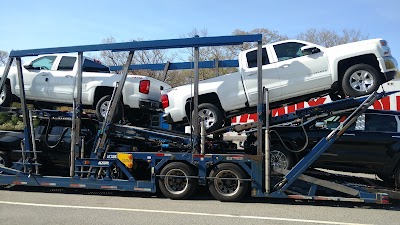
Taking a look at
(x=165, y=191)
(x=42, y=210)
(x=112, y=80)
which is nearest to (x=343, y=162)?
(x=165, y=191)

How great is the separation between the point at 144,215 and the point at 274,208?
8.09 feet

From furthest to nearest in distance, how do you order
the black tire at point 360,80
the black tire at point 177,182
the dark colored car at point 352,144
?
the dark colored car at point 352,144, the black tire at point 177,182, the black tire at point 360,80

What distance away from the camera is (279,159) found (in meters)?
7.96

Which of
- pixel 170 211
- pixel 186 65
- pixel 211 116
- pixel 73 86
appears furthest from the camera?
pixel 186 65

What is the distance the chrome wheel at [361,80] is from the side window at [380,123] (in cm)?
86

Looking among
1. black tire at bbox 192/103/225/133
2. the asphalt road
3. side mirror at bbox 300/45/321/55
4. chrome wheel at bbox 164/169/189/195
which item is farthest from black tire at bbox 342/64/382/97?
chrome wheel at bbox 164/169/189/195

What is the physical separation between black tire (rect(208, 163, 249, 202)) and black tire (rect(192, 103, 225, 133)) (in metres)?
0.95

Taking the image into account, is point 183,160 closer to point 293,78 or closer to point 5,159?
point 293,78

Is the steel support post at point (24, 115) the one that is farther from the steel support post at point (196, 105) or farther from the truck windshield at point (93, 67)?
the steel support post at point (196, 105)

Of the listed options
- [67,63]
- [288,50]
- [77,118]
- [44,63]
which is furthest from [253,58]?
[44,63]

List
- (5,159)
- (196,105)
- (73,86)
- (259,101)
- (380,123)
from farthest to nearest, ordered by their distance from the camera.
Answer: (73,86) → (5,159) → (380,123) → (196,105) → (259,101)

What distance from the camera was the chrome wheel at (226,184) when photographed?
7.33m

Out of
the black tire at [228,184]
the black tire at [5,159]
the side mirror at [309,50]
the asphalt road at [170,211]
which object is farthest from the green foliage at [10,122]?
the side mirror at [309,50]

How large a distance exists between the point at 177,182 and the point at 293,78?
10.6 feet
